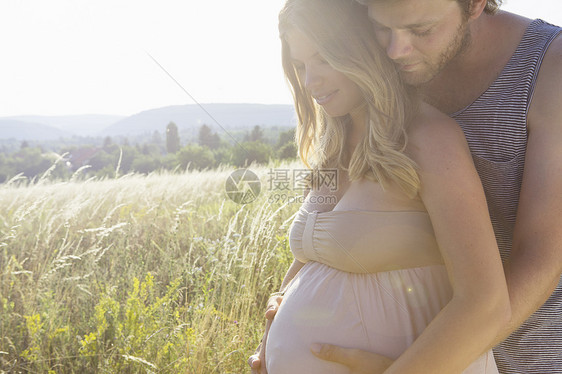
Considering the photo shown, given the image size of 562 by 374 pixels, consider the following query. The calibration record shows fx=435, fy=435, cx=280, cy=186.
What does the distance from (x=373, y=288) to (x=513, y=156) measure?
2.02 ft

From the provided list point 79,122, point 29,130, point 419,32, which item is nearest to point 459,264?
point 419,32

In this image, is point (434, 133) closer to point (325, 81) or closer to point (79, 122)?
point (325, 81)

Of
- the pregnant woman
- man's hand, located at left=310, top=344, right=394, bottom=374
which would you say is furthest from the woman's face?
man's hand, located at left=310, top=344, right=394, bottom=374

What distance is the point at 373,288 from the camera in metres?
1.38

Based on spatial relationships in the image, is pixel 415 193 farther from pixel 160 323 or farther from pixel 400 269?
pixel 160 323

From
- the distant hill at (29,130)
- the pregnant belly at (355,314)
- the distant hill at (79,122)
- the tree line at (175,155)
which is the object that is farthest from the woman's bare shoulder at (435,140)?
the distant hill at (79,122)

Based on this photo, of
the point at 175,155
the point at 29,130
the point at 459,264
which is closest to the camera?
the point at 459,264

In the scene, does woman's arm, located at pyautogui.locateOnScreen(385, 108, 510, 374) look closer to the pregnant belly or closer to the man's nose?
the pregnant belly

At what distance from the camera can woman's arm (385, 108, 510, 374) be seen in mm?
1140

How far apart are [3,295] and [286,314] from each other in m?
2.30

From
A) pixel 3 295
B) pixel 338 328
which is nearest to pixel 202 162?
pixel 3 295

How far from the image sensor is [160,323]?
2.36 m

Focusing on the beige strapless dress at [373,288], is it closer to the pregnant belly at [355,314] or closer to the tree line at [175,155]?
the pregnant belly at [355,314]

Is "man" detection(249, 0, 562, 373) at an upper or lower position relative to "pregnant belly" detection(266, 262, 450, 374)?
upper
